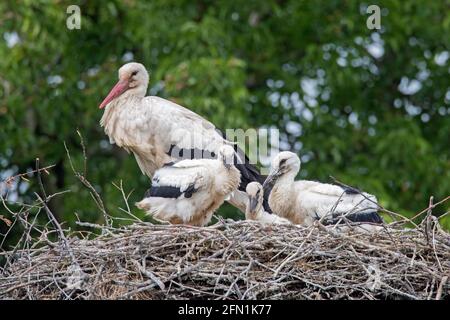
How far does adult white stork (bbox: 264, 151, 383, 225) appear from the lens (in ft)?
24.1

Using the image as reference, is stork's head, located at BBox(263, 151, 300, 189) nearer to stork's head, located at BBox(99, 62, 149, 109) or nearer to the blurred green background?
stork's head, located at BBox(99, 62, 149, 109)

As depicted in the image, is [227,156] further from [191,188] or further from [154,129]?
[154,129]

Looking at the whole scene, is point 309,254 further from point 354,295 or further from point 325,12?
point 325,12

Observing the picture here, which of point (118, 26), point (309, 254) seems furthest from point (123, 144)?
point (118, 26)

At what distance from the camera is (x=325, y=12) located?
13086mm

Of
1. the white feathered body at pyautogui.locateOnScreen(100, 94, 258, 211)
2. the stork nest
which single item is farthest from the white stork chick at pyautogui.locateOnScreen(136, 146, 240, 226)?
the white feathered body at pyautogui.locateOnScreen(100, 94, 258, 211)

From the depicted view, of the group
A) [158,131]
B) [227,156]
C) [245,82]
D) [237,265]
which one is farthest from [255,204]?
[245,82]

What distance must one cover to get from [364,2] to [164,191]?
5.81 meters

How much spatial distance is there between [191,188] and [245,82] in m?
5.43

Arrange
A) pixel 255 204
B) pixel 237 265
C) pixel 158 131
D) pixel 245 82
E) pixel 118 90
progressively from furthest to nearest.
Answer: pixel 245 82, pixel 118 90, pixel 158 131, pixel 255 204, pixel 237 265

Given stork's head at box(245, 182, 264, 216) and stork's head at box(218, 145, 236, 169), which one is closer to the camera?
stork's head at box(245, 182, 264, 216)

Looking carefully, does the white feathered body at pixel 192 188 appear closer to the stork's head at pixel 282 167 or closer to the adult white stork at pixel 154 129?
the stork's head at pixel 282 167

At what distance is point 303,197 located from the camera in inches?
296

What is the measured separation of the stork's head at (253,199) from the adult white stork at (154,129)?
842 millimetres
